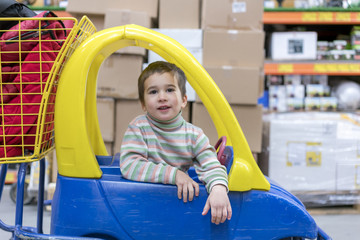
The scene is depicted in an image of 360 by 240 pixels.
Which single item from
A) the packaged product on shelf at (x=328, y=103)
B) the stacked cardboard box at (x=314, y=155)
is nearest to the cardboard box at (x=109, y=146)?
the stacked cardboard box at (x=314, y=155)

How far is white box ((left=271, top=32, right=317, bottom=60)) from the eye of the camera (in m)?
2.96

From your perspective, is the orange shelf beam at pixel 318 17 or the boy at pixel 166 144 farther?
the orange shelf beam at pixel 318 17

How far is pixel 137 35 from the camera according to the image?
1135mm

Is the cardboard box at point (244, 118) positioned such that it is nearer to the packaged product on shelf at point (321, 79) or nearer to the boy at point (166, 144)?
the packaged product on shelf at point (321, 79)

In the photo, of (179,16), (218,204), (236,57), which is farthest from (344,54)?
(218,204)

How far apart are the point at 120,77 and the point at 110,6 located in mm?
475

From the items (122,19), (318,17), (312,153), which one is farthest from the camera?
(318,17)

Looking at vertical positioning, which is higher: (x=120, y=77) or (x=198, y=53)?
(x=198, y=53)

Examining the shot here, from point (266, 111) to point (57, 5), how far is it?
1.93m

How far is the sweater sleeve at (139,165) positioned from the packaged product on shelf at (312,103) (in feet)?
7.05

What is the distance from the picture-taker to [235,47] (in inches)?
95.4

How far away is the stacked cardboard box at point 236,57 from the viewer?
2.40 metres

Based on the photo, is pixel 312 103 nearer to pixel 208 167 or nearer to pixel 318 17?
pixel 318 17

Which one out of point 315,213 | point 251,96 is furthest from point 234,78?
point 315,213
